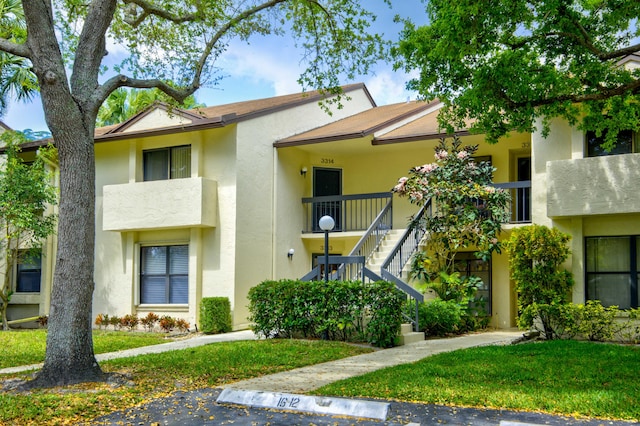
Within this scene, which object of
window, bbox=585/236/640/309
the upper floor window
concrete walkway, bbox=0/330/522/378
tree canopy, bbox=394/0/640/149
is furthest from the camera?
the upper floor window

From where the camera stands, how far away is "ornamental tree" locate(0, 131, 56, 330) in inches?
749

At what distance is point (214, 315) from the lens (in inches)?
691

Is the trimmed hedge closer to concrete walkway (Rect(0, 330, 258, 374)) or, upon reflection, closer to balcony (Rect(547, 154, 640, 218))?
concrete walkway (Rect(0, 330, 258, 374))

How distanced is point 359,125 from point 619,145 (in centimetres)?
771

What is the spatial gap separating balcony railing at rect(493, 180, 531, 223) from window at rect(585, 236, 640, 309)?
2328 millimetres

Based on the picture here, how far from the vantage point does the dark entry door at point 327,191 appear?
20.7 meters

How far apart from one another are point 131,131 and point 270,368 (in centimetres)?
1128

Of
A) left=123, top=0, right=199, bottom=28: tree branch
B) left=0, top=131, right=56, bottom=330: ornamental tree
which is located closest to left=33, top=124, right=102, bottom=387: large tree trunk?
left=123, top=0, right=199, bottom=28: tree branch

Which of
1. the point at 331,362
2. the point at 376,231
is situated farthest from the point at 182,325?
the point at 331,362

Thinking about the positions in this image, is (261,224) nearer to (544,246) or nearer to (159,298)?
(159,298)

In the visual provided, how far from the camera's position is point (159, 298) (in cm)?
1933

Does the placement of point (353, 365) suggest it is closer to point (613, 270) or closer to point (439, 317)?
point (439, 317)

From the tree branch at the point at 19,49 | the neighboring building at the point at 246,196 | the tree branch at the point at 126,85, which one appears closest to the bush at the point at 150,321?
the neighboring building at the point at 246,196

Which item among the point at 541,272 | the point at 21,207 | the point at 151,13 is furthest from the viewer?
the point at 21,207
